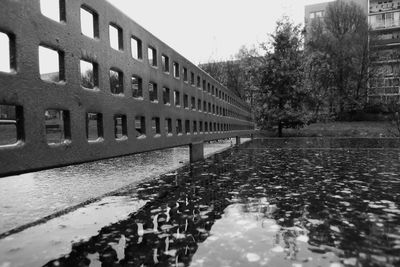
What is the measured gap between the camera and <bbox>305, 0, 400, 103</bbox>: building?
34.0 metres

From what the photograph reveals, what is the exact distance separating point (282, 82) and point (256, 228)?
16.5 metres

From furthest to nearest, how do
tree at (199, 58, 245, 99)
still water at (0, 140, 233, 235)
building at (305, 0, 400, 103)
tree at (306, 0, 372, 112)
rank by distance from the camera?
1. tree at (199, 58, 245, 99)
2. building at (305, 0, 400, 103)
3. tree at (306, 0, 372, 112)
4. still water at (0, 140, 233, 235)

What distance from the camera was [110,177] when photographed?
3.60 m

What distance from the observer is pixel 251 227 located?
1.65 m

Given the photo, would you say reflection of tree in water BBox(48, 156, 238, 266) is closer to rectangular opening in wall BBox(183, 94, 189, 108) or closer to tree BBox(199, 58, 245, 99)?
rectangular opening in wall BBox(183, 94, 189, 108)

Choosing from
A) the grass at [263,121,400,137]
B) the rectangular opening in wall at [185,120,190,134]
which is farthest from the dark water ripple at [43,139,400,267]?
the grass at [263,121,400,137]

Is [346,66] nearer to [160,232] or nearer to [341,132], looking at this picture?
[341,132]

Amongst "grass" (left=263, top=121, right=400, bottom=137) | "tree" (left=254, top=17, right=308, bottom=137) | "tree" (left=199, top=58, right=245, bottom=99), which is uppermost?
"tree" (left=199, top=58, right=245, bottom=99)

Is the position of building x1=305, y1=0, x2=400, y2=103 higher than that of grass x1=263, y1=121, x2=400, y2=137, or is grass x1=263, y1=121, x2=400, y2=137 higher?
building x1=305, y1=0, x2=400, y2=103

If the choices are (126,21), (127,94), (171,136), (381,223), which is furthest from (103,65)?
(381,223)

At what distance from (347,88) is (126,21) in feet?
114

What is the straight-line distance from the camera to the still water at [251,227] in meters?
1.26

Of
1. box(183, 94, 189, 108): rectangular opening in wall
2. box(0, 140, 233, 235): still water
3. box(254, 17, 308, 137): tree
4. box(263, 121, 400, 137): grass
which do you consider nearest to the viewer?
box(0, 140, 233, 235): still water

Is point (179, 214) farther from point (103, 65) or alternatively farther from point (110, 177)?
point (110, 177)
